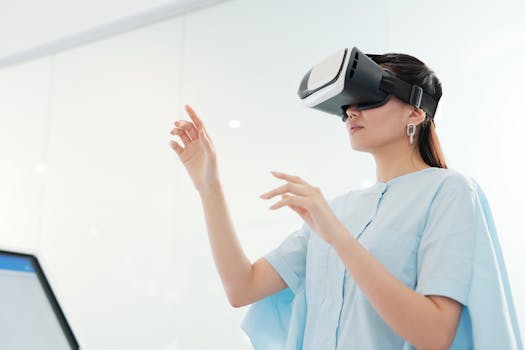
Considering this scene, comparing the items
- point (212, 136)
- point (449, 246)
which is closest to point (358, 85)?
point (449, 246)

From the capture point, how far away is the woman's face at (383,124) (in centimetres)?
123

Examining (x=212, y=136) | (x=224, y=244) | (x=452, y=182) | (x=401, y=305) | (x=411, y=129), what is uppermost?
(x=212, y=136)

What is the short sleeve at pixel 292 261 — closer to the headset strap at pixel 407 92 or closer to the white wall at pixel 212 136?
the headset strap at pixel 407 92

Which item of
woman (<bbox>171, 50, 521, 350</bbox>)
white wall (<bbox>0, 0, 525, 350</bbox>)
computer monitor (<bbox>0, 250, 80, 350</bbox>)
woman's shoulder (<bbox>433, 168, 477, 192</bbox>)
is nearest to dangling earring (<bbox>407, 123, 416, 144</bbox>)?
woman (<bbox>171, 50, 521, 350</bbox>)

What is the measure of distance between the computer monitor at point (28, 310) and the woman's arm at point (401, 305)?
1.63ft

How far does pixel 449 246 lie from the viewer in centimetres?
103

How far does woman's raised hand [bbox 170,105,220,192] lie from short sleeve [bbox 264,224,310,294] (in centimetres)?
24

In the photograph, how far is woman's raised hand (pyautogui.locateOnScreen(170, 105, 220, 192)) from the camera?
1.29 m

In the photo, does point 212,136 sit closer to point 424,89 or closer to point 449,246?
point 424,89

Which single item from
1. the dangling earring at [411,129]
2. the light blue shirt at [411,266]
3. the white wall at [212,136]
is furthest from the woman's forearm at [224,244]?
the white wall at [212,136]

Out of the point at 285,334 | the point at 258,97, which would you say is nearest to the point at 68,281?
the point at 258,97

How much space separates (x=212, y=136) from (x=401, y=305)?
1509 mm

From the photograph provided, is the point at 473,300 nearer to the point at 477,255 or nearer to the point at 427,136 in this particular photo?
the point at 477,255

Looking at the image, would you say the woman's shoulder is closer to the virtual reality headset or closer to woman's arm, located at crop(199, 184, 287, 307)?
the virtual reality headset
